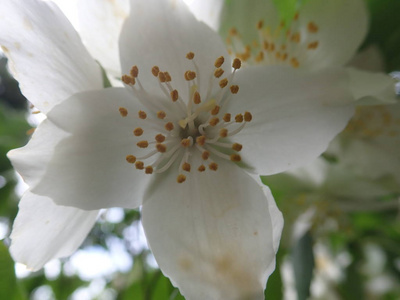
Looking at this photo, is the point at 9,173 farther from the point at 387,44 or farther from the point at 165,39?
the point at 387,44

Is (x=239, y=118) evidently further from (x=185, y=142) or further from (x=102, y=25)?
(x=102, y=25)

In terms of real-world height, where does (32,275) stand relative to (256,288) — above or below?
below

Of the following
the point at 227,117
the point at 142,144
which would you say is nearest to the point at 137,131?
the point at 142,144

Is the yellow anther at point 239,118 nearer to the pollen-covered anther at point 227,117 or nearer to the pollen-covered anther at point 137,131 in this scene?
the pollen-covered anther at point 227,117

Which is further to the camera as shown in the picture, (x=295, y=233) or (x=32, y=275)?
(x=32, y=275)

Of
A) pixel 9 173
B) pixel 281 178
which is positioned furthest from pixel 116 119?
pixel 9 173

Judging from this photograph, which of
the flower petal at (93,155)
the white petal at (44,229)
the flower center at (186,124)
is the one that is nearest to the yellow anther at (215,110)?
the flower center at (186,124)

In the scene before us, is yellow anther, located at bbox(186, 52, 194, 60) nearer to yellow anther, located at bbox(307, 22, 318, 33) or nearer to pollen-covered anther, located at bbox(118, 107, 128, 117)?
pollen-covered anther, located at bbox(118, 107, 128, 117)
